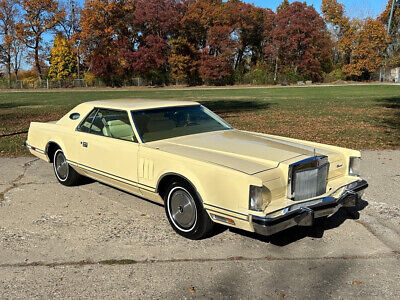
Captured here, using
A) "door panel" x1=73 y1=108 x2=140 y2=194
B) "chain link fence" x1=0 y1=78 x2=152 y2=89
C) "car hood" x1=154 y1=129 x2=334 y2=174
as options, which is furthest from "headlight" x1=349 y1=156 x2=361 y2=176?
"chain link fence" x1=0 y1=78 x2=152 y2=89

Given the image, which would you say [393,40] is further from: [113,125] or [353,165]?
[113,125]

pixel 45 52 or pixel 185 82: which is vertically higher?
pixel 45 52

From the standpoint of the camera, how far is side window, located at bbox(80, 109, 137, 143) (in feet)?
15.6

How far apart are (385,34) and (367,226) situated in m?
63.2

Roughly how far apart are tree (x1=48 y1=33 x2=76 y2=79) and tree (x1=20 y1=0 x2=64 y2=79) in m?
2.34

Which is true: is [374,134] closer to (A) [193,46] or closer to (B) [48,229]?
(B) [48,229]

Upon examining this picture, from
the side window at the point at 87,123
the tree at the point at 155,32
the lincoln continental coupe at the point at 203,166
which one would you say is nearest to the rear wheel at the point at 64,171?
the lincoln continental coupe at the point at 203,166

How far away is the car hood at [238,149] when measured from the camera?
3705mm

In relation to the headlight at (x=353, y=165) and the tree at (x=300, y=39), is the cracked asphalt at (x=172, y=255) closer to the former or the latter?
the headlight at (x=353, y=165)

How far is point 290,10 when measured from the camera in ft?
188

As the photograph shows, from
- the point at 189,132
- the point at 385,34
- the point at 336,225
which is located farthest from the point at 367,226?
the point at 385,34

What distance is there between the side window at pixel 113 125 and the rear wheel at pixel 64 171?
0.86 meters

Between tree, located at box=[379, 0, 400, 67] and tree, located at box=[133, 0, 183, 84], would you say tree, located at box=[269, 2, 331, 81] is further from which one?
tree, located at box=[133, 0, 183, 84]

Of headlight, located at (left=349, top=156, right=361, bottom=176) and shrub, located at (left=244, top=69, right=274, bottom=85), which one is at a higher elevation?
shrub, located at (left=244, top=69, right=274, bottom=85)
